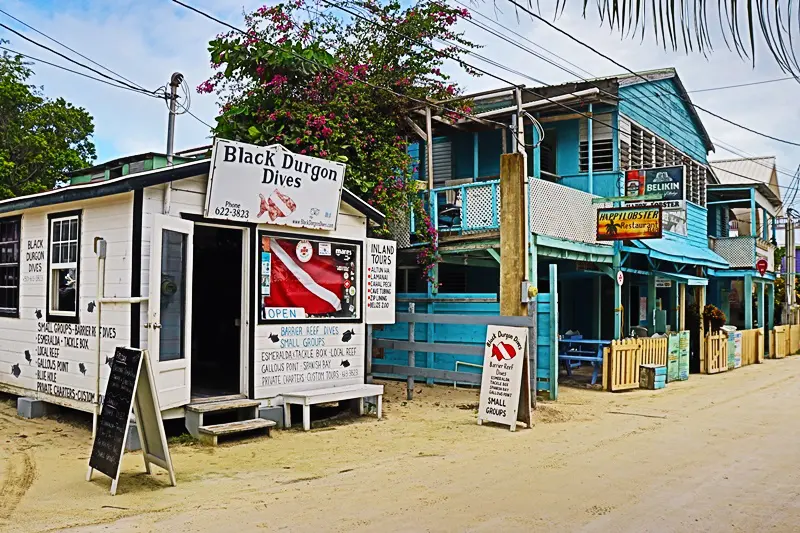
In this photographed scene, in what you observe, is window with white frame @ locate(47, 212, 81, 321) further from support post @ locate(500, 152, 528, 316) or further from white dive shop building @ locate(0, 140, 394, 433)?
support post @ locate(500, 152, 528, 316)

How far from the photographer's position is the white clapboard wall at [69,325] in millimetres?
8828

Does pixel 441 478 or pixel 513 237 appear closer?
pixel 441 478

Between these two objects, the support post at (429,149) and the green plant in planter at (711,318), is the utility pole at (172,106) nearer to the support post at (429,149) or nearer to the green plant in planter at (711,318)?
the support post at (429,149)

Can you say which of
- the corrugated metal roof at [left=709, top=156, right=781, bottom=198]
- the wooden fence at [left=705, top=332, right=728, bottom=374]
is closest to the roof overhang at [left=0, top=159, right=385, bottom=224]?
the wooden fence at [left=705, top=332, right=728, bottom=374]

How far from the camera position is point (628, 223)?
48.3 ft

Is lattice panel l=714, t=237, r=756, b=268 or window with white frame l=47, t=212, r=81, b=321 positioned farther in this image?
lattice panel l=714, t=237, r=756, b=268

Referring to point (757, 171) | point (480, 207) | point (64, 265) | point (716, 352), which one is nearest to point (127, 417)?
point (64, 265)

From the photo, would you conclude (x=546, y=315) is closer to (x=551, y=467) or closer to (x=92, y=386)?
(x=551, y=467)

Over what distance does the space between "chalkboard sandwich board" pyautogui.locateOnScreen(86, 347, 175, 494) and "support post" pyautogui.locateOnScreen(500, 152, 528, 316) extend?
554cm

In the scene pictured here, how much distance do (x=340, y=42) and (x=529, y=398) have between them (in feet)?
29.7

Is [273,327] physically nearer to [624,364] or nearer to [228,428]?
[228,428]

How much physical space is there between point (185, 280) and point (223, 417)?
191 cm

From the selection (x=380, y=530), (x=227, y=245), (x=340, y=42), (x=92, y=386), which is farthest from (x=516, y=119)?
(x=380, y=530)

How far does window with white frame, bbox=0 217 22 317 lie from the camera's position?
1070 centimetres
